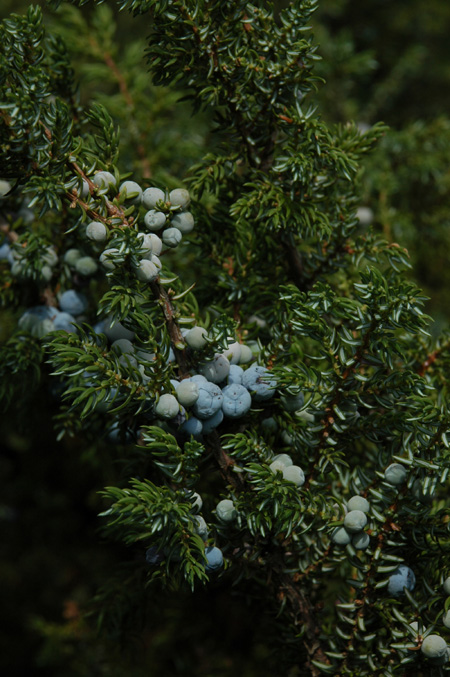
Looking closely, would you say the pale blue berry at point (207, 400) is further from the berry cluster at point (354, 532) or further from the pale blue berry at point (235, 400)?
the berry cluster at point (354, 532)

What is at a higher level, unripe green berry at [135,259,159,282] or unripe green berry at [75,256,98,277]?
unripe green berry at [135,259,159,282]

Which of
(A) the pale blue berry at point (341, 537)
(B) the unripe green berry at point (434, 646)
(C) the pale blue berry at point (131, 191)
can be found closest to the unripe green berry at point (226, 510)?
(A) the pale blue berry at point (341, 537)

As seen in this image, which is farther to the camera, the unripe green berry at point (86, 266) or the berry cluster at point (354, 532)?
the unripe green berry at point (86, 266)

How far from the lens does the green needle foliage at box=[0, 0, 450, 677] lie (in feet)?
1.96

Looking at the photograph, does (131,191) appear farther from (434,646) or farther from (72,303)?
(434,646)

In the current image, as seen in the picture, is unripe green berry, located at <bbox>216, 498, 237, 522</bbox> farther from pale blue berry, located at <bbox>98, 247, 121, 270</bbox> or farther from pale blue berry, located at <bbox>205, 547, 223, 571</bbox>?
pale blue berry, located at <bbox>98, 247, 121, 270</bbox>

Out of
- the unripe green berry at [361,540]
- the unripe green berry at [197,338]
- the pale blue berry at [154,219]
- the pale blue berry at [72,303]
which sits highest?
the pale blue berry at [154,219]

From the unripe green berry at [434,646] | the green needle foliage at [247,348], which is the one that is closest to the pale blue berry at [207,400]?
the green needle foliage at [247,348]

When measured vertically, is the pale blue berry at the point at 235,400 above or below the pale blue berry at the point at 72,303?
above

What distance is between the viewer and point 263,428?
71cm

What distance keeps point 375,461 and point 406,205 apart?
785mm

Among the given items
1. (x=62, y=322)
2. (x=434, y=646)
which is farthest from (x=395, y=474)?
(x=62, y=322)

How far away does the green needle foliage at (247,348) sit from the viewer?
23.5 inches

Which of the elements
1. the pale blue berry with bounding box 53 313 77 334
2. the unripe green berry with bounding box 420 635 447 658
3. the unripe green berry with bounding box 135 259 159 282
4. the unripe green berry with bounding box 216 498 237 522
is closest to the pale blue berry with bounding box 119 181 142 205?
the unripe green berry with bounding box 135 259 159 282
